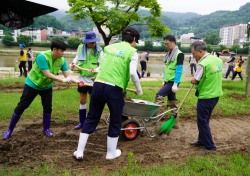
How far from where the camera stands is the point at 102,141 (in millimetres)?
5086

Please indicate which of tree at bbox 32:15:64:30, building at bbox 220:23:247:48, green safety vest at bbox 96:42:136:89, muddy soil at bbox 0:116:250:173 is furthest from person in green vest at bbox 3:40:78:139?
building at bbox 220:23:247:48

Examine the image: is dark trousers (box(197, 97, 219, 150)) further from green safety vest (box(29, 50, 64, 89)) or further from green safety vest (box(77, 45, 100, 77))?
green safety vest (box(29, 50, 64, 89))

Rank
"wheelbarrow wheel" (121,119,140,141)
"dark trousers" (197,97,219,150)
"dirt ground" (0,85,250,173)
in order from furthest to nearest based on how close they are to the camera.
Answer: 1. "wheelbarrow wheel" (121,119,140,141)
2. "dark trousers" (197,97,219,150)
3. "dirt ground" (0,85,250,173)

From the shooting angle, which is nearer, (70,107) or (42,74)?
(42,74)

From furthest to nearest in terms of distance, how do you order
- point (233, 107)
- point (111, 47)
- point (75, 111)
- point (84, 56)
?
point (233, 107) < point (75, 111) < point (84, 56) < point (111, 47)

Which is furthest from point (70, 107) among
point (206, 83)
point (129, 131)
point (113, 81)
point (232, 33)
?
point (232, 33)

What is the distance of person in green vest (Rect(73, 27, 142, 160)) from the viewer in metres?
3.97

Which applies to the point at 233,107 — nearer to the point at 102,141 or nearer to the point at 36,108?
the point at 102,141

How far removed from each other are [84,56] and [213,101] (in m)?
2.55

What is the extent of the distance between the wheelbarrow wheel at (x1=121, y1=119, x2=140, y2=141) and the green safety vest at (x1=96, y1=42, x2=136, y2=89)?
46.0 inches

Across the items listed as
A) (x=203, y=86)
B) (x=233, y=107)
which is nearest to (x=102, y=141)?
(x=203, y=86)

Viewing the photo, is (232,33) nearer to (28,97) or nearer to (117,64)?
(28,97)

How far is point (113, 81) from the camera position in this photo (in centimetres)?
396

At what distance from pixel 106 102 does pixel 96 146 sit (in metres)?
1.11
